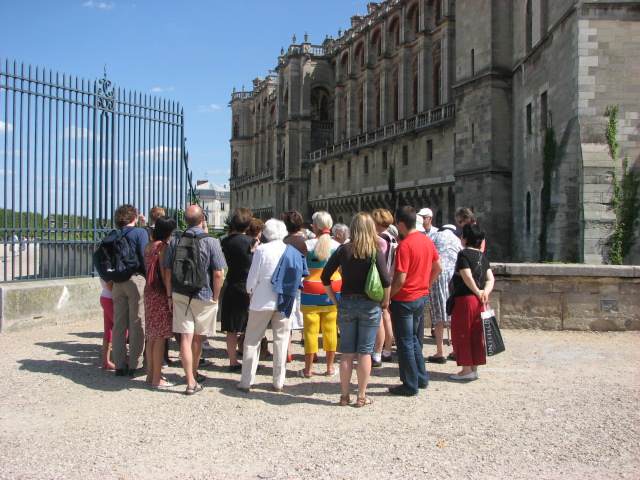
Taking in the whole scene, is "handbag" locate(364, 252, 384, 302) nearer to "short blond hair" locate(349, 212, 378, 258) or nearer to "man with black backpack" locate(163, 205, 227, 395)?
"short blond hair" locate(349, 212, 378, 258)

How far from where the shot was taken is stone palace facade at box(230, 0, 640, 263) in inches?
554

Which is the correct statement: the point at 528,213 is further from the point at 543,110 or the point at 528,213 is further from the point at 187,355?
the point at 187,355

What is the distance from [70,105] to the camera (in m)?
9.14

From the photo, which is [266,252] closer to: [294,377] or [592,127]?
[294,377]

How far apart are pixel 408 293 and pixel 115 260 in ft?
10.2

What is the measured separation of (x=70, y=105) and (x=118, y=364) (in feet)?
15.0

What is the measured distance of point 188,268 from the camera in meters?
5.88

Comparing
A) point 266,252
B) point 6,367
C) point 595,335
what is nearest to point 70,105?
point 6,367

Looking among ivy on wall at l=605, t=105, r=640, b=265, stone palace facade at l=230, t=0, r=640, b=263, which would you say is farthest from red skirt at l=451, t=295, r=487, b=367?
ivy on wall at l=605, t=105, r=640, b=265

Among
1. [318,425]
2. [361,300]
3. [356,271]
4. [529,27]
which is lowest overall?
[318,425]

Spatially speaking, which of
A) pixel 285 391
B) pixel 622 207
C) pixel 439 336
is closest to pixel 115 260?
pixel 285 391

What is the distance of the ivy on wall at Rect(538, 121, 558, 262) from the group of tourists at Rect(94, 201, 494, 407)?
10.1 meters

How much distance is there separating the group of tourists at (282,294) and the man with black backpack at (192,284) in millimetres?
10

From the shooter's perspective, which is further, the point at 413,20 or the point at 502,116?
the point at 413,20
